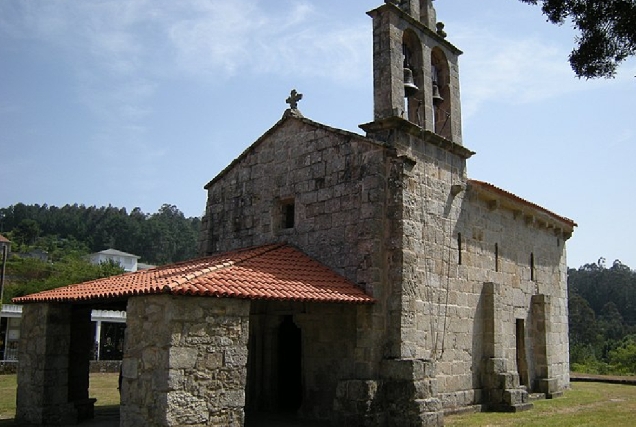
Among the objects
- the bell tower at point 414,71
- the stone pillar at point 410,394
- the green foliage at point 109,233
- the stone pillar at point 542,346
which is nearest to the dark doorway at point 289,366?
the stone pillar at point 410,394

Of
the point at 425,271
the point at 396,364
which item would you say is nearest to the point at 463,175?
the point at 425,271

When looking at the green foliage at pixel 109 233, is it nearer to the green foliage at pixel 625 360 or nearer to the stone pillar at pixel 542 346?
the green foliage at pixel 625 360

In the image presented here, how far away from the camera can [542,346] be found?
618 inches

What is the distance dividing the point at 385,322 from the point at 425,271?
1.53 m

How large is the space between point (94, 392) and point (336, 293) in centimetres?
980

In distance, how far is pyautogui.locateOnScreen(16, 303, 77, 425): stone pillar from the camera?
10.8 metres

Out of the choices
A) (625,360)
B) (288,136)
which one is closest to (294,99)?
(288,136)

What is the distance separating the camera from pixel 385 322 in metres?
10.8

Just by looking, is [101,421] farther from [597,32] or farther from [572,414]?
[597,32]

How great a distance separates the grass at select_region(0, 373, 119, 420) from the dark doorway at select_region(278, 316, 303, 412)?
4.21 meters

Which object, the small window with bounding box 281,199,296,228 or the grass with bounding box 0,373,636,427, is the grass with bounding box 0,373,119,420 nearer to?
the grass with bounding box 0,373,636,427

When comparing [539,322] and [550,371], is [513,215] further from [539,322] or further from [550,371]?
[550,371]

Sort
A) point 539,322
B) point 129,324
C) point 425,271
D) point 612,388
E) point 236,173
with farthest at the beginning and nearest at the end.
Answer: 1. point 612,388
2. point 539,322
3. point 236,173
4. point 425,271
5. point 129,324

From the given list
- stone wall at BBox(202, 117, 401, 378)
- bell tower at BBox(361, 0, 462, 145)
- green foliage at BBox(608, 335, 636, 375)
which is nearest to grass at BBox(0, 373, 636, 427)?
stone wall at BBox(202, 117, 401, 378)
